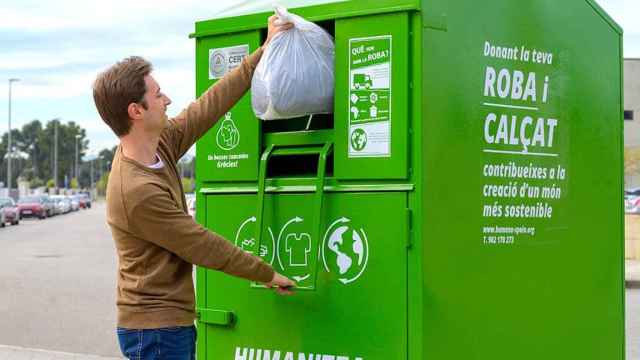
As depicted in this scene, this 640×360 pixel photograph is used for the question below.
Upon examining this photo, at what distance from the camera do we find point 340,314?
12.6ft

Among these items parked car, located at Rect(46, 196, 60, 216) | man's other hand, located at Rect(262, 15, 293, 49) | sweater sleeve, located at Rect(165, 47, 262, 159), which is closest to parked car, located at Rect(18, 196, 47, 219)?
→ parked car, located at Rect(46, 196, 60, 216)

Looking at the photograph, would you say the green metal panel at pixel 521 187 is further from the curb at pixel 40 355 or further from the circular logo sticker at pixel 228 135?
the curb at pixel 40 355

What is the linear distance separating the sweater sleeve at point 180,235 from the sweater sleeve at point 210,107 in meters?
0.50

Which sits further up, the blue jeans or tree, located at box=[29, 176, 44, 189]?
tree, located at box=[29, 176, 44, 189]

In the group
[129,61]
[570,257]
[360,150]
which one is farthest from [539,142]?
[129,61]

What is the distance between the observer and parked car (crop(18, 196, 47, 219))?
58.2m

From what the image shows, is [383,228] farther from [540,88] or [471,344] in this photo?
[540,88]

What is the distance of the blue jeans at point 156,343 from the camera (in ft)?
11.3

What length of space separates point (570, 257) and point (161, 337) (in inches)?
71.6

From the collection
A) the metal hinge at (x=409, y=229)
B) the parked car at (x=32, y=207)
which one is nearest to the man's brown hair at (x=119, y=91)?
the metal hinge at (x=409, y=229)

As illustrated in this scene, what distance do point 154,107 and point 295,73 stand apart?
0.58 metres

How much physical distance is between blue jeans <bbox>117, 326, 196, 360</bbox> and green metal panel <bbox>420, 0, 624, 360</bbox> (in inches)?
34.7

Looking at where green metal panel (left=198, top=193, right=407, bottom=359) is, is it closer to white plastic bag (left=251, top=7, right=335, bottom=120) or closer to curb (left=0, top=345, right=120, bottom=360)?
white plastic bag (left=251, top=7, right=335, bottom=120)

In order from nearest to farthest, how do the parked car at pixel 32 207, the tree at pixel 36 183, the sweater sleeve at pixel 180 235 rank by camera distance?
1. the sweater sleeve at pixel 180 235
2. the parked car at pixel 32 207
3. the tree at pixel 36 183
